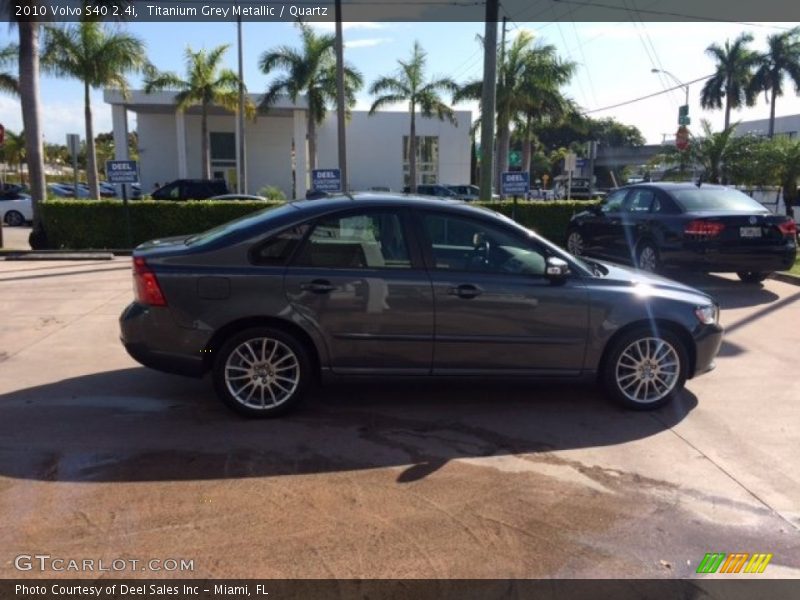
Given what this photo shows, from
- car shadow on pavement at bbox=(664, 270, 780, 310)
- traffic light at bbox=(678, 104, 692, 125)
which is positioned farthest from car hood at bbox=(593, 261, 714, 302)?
traffic light at bbox=(678, 104, 692, 125)

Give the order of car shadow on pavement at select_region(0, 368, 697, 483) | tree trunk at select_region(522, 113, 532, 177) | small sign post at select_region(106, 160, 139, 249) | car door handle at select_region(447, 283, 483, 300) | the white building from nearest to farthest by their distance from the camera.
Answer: car shadow on pavement at select_region(0, 368, 697, 483) < car door handle at select_region(447, 283, 483, 300) < small sign post at select_region(106, 160, 139, 249) < tree trunk at select_region(522, 113, 532, 177) < the white building

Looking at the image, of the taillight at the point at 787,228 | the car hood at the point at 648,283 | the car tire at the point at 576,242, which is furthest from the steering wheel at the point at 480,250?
the car tire at the point at 576,242

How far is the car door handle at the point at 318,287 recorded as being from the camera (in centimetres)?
474

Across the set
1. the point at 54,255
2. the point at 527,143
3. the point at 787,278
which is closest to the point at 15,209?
the point at 54,255

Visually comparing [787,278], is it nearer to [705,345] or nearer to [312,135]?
[705,345]

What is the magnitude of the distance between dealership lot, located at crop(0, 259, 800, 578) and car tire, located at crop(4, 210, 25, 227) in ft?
71.5

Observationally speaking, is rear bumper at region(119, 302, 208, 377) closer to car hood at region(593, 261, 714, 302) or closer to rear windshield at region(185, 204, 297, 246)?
rear windshield at region(185, 204, 297, 246)

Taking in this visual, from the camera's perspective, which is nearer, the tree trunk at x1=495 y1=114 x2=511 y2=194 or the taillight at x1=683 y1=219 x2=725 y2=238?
the taillight at x1=683 y1=219 x2=725 y2=238

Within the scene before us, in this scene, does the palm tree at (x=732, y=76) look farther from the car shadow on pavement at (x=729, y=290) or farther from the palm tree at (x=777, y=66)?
the car shadow on pavement at (x=729, y=290)

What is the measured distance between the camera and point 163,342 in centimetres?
475

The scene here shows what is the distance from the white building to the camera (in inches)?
1575

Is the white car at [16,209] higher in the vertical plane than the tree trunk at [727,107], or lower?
lower

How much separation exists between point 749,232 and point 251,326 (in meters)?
7.98

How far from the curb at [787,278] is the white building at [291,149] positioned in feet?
98.3
